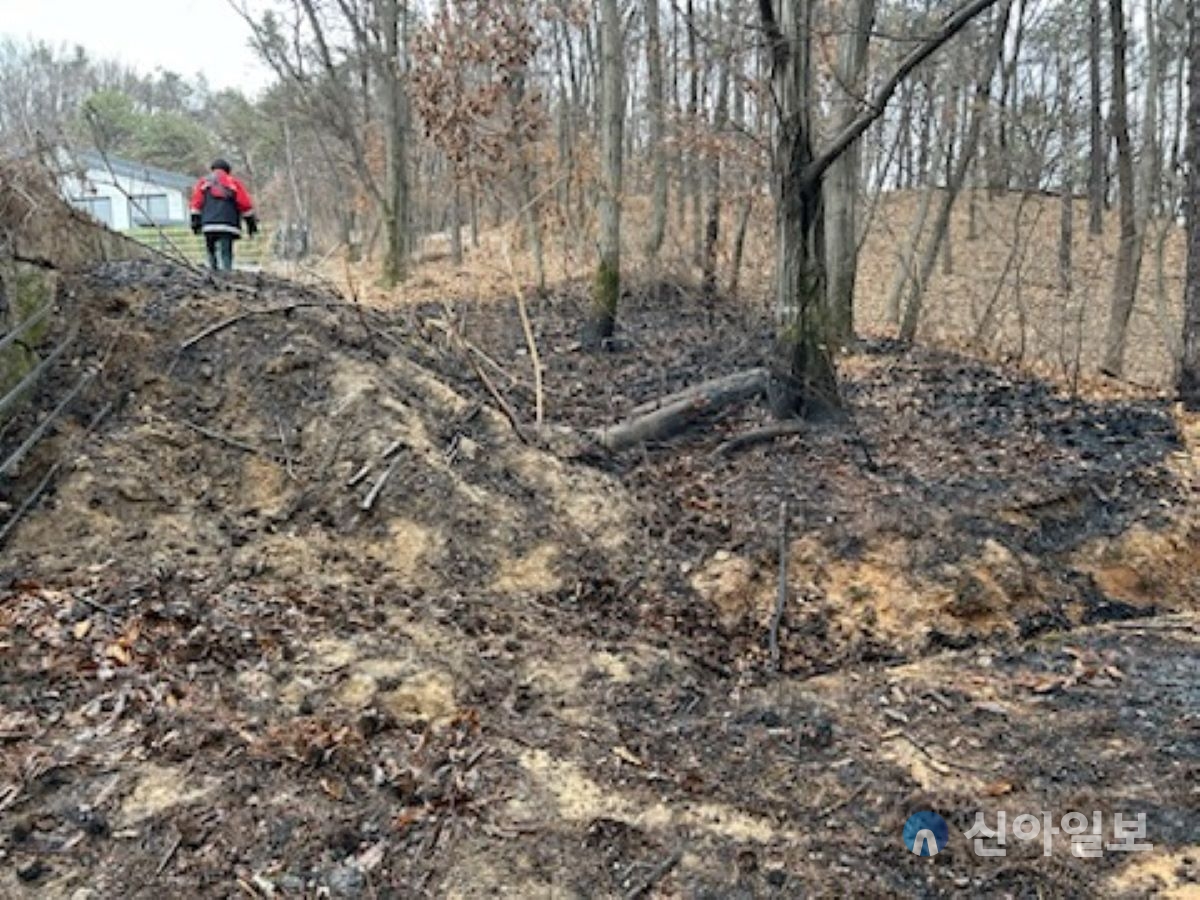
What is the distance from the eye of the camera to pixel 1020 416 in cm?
729

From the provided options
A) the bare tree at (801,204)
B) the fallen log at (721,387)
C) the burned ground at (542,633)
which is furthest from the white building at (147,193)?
the bare tree at (801,204)

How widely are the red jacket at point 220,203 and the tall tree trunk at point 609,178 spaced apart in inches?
142

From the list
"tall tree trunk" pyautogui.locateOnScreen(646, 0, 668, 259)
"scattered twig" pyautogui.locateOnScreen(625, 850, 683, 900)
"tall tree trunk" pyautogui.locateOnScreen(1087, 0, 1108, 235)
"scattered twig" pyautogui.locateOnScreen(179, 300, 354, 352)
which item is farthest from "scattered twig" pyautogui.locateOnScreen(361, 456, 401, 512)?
"tall tree trunk" pyautogui.locateOnScreen(1087, 0, 1108, 235)

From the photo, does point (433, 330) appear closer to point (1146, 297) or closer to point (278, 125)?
point (1146, 297)

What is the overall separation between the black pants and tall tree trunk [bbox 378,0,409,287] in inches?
261

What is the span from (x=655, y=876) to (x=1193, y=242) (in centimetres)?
715

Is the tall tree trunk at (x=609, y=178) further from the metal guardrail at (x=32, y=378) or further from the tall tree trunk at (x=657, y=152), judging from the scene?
the metal guardrail at (x=32, y=378)

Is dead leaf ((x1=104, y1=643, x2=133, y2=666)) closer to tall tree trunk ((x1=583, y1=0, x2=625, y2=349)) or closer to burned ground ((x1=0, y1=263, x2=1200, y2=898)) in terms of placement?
burned ground ((x1=0, y1=263, x2=1200, y2=898))

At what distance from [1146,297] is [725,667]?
66.3 feet

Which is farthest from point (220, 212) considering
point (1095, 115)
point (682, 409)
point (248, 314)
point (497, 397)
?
point (1095, 115)

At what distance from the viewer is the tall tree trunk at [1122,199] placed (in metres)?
10.7

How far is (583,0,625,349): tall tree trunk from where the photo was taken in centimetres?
947

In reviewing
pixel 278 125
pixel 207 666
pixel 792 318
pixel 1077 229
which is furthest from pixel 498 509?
pixel 278 125

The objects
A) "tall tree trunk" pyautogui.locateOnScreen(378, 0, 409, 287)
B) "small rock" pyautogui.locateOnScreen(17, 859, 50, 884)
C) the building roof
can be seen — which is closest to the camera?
"small rock" pyautogui.locateOnScreen(17, 859, 50, 884)
